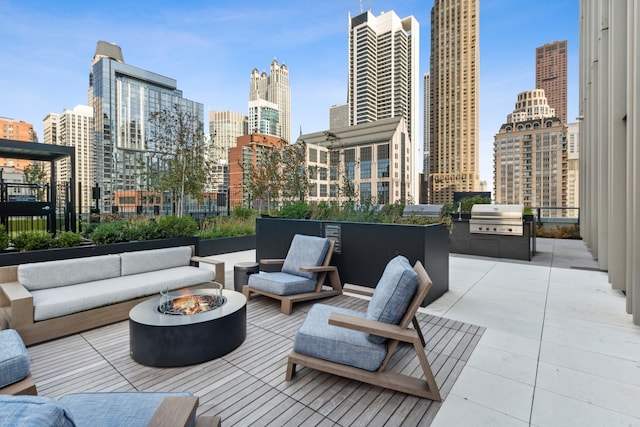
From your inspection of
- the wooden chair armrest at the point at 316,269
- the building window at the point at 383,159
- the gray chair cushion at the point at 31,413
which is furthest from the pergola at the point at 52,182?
the building window at the point at 383,159

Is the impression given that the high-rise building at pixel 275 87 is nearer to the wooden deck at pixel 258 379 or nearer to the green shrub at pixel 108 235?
the green shrub at pixel 108 235

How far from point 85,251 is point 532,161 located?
6579cm

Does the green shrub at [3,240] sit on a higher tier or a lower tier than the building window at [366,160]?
Result: lower

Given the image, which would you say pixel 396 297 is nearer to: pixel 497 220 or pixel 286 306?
pixel 286 306

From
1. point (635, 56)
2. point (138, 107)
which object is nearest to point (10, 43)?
point (138, 107)

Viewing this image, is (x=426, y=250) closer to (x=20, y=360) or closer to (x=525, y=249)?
(x=20, y=360)

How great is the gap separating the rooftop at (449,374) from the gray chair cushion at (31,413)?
58.3 inches

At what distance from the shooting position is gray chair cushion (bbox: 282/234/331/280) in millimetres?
4246

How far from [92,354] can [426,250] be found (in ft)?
12.6

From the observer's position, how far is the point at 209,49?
14117 mm

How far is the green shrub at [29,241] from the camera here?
3600 mm

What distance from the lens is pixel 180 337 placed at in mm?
2535

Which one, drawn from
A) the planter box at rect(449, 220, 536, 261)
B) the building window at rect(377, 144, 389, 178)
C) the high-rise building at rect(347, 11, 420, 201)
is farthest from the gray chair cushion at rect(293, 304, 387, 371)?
the high-rise building at rect(347, 11, 420, 201)

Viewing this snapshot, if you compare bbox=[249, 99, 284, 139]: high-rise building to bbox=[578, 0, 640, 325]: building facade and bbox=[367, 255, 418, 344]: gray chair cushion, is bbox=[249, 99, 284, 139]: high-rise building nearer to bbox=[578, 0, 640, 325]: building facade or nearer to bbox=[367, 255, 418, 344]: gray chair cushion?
bbox=[578, 0, 640, 325]: building facade
